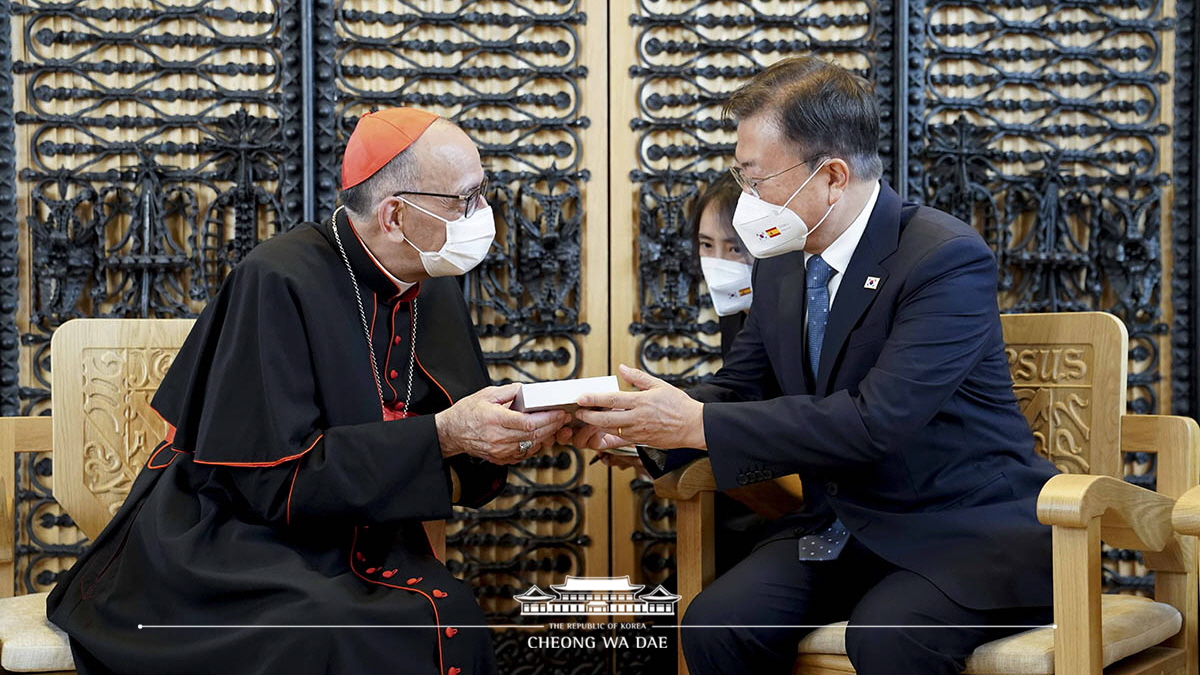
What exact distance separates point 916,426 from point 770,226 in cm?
60

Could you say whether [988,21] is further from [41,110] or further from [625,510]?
[41,110]

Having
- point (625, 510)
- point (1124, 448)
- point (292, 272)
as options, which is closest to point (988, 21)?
point (1124, 448)

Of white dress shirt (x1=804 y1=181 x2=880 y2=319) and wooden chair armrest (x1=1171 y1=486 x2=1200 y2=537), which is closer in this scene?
wooden chair armrest (x1=1171 y1=486 x2=1200 y2=537)

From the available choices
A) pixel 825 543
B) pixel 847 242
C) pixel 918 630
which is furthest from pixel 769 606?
pixel 847 242

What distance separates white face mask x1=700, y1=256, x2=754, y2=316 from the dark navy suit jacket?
29.8 inches

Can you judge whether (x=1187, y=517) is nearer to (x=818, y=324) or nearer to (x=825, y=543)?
(x=825, y=543)

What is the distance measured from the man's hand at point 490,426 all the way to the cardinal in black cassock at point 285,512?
1.6 inches

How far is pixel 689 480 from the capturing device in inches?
102

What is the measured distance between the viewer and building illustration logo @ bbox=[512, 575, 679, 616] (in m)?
2.38

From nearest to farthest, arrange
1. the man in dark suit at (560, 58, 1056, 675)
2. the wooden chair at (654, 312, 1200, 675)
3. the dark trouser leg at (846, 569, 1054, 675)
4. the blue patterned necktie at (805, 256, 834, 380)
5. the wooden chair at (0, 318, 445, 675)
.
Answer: the wooden chair at (654, 312, 1200, 675) → the dark trouser leg at (846, 569, 1054, 675) → the man in dark suit at (560, 58, 1056, 675) → the blue patterned necktie at (805, 256, 834, 380) → the wooden chair at (0, 318, 445, 675)

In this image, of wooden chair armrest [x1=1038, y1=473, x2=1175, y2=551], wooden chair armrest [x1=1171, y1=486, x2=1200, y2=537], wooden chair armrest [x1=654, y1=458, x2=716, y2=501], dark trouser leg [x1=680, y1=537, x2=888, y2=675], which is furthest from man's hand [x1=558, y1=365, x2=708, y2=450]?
wooden chair armrest [x1=1171, y1=486, x2=1200, y2=537]

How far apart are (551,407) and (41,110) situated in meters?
2.37

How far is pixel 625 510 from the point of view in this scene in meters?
3.75

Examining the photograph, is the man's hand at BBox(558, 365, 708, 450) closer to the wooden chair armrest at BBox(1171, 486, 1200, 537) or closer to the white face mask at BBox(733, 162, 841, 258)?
the white face mask at BBox(733, 162, 841, 258)
